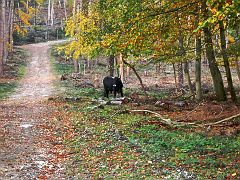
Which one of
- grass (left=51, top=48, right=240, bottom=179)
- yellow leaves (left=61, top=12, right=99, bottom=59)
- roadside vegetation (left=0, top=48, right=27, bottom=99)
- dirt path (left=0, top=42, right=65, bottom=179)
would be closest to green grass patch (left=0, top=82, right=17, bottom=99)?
roadside vegetation (left=0, top=48, right=27, bottom=99)

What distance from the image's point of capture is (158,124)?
13867 mm

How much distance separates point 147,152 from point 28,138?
4.62m

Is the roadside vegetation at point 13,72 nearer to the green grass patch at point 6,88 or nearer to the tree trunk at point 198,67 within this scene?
the green grass patch at point 6,88

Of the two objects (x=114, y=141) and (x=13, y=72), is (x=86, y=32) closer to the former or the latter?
(x=114, y=141)

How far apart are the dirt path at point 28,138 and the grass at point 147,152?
0.82 meters

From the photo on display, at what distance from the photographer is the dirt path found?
932 centimetres

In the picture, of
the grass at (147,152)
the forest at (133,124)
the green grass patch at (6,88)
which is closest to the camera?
the grass at (147,152)

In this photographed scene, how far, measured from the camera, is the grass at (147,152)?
8.64m

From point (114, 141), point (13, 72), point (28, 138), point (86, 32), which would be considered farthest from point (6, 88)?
point (114, 141)

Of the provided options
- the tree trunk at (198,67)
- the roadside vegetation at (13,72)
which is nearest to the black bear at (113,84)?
the tree trunk at (198,67)

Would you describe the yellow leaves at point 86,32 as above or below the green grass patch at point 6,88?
above

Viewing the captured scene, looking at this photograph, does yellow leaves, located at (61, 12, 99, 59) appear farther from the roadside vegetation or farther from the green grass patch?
the roadside vegetation

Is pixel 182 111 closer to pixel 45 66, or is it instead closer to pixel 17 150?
pixel 17 150

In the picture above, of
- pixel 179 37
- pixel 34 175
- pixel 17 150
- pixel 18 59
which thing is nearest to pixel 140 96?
pixel 179 37
